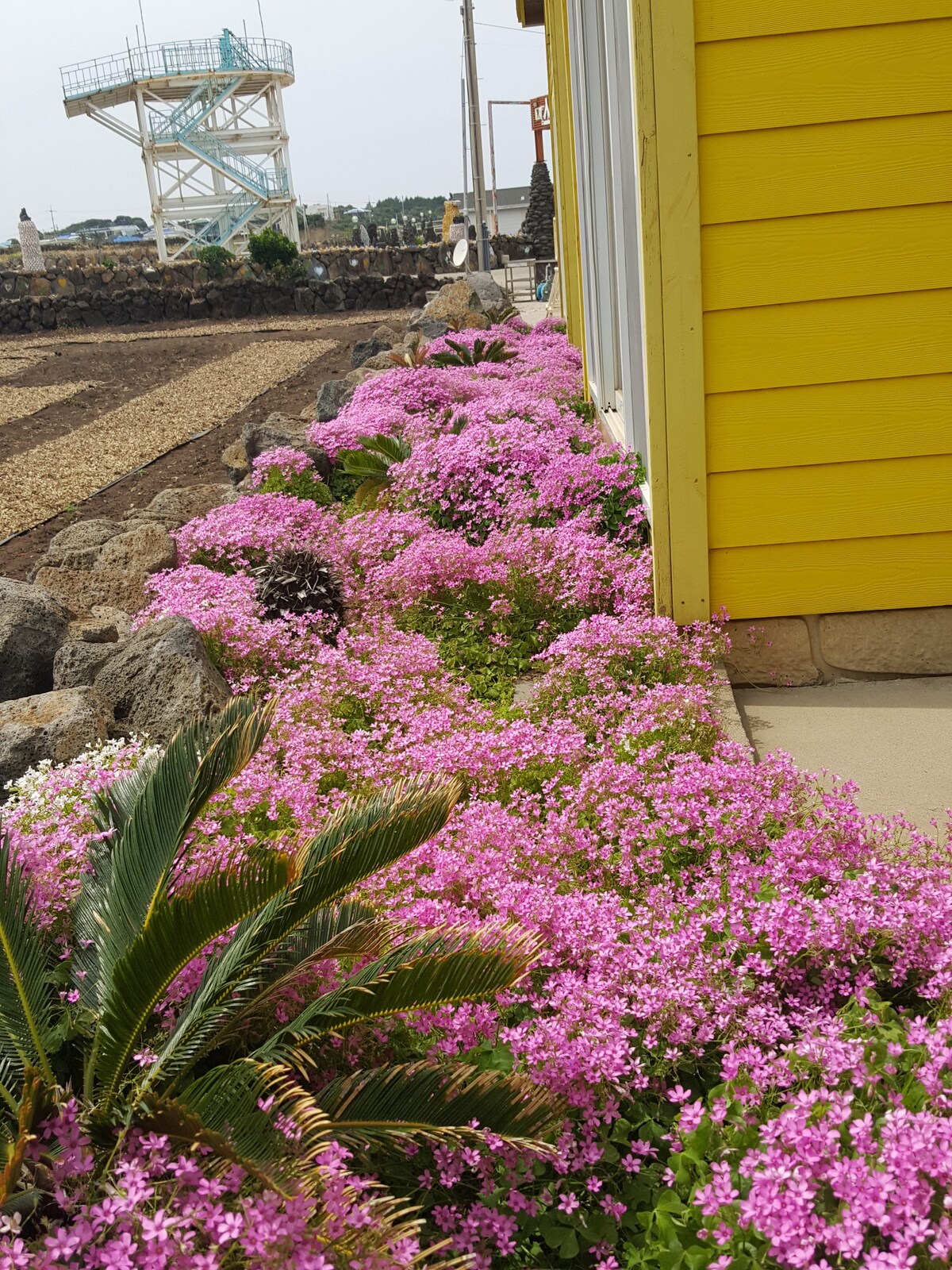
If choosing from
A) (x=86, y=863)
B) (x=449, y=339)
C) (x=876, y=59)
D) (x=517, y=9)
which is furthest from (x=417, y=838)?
(x=517, y=9)

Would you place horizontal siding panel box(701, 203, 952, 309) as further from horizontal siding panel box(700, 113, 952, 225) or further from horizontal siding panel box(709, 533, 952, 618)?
horizontal siding panel box(709, 533, 952, 618)

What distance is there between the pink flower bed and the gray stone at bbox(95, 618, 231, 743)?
1.07ft

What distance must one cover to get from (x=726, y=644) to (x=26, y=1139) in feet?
10.4

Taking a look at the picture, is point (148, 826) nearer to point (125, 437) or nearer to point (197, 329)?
point (125, 437)

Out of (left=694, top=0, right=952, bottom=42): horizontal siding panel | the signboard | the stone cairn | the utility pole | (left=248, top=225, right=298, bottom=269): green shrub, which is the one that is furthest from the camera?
the signboard

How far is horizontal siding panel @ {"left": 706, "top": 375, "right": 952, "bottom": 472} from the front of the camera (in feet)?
13.5

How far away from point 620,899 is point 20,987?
4.81 ft

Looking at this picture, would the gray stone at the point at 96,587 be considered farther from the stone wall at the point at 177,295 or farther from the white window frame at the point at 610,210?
the stone wall at the point at 177,295

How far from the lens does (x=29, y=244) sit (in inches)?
1569

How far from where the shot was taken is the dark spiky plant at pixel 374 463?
7.60 metres

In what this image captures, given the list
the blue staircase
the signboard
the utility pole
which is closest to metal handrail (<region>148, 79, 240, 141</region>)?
the blue staircase

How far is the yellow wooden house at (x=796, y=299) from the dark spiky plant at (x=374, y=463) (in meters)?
3.52

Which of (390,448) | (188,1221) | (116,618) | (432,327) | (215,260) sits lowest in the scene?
(116,618)

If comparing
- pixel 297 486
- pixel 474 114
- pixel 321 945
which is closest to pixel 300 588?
pixel 297 486
